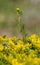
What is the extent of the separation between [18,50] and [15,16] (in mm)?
4694

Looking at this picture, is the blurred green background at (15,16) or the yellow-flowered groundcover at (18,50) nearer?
the yellow-flowered groundcover at (18,50)

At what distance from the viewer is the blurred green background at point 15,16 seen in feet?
22.9

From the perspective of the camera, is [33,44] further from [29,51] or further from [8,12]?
[8,12]

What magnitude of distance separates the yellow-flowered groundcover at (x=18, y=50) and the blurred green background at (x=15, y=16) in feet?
10.3

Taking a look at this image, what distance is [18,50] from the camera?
3.17 metres

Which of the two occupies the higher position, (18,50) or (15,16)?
(18,50)

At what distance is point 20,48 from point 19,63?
0.49m

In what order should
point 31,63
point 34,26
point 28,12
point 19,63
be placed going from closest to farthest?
1. point 31,63
2. point 19,63
3. point 34,26
4. point 28,12

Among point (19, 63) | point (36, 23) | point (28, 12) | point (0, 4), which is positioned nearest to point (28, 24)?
point (36, 23)

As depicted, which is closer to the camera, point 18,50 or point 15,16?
point 18,50

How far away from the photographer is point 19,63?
2.71 m

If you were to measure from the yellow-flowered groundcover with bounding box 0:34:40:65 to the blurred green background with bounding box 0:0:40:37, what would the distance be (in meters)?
3.14

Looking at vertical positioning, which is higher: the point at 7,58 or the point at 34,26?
the point at 7,58

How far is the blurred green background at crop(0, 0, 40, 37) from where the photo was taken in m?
6.96
